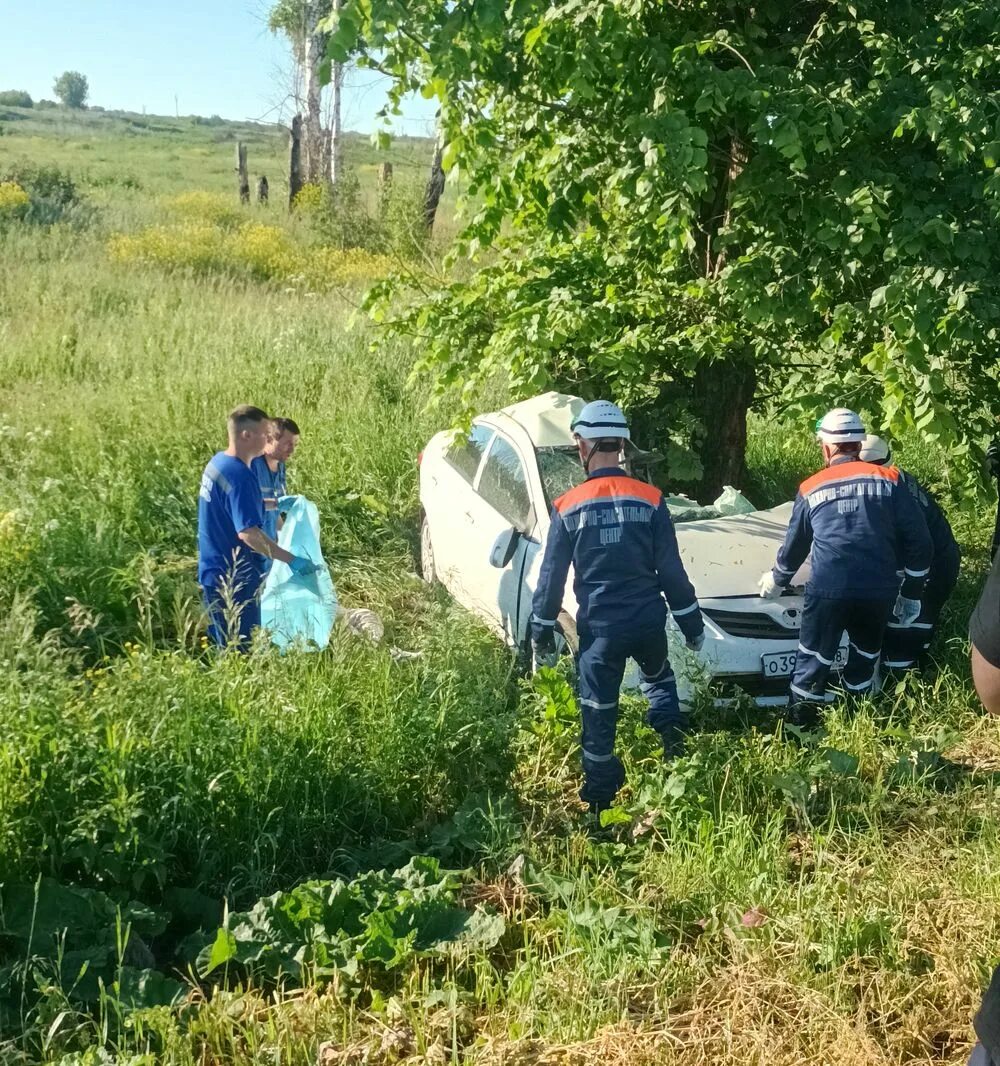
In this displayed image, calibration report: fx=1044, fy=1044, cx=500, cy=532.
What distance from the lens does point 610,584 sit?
488cm

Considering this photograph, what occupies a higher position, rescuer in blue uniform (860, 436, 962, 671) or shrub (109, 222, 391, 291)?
shrub (109, 222, 391, 291)

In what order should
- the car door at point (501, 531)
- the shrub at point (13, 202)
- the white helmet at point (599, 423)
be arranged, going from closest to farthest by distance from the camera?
1. the white helmet at point (599, 423)
2. the car door at point (501, 531)
3. the shrub at point (13, 202)

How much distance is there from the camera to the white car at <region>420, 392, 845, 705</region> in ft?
18.5

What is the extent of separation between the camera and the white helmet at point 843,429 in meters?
5.64

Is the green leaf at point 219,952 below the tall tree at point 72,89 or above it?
below

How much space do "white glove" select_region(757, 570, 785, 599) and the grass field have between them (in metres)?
0.70

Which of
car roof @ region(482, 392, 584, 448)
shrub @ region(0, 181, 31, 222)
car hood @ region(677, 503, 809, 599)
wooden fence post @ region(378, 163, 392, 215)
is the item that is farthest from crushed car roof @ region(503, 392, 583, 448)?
shrub @ region(0, 181, 31, 222)

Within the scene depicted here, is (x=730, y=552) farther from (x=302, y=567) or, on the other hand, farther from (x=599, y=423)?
(x=302, y=567)

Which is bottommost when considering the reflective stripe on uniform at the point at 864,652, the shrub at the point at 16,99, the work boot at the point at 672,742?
the work boot at the point at 672,742

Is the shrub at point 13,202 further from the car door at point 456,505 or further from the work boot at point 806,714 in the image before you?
the work boot at point 806,714

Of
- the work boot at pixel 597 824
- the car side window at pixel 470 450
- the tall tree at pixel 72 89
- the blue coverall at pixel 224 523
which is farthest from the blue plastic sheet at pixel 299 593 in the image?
the tall tree at pixel 72 89

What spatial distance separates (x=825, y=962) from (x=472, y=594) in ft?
12.2

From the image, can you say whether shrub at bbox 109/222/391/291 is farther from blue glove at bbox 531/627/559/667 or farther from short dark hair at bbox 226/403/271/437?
blue glove at bbox 531/627/559/667

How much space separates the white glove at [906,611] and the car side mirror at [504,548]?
2.21m
